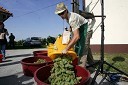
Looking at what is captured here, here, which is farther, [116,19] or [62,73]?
[116,19]

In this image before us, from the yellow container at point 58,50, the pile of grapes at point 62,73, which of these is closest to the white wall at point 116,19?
the yellow container at point 58,50

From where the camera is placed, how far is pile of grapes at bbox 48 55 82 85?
3317 mm

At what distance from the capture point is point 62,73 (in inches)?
136

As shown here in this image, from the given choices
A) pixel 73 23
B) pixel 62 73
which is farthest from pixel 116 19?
pixel 62 73

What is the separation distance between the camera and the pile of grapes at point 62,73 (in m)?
3.32

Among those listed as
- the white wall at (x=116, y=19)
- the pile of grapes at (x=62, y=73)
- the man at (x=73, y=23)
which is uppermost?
the white wall at (x=116, y=19)

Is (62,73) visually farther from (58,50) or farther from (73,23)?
(73,23)

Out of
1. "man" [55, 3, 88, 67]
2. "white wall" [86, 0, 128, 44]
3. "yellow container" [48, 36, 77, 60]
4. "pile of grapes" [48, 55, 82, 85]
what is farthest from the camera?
"white wall" [86, 0, 128, 44]

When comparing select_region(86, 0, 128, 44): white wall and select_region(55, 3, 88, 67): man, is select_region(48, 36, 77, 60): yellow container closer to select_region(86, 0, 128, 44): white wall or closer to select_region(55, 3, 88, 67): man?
select_region(55, 3, 88, 67): man

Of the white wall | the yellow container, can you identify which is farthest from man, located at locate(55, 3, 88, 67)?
the white wall

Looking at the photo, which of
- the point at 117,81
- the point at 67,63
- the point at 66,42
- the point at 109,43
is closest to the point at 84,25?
the point at 66,42

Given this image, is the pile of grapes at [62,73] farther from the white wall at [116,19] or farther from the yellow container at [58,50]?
the white wall at [116,19]

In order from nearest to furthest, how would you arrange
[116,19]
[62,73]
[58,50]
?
Answer: [62,73], [58,50], [116,19]

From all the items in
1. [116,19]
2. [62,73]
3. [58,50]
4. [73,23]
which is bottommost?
[62,73]
